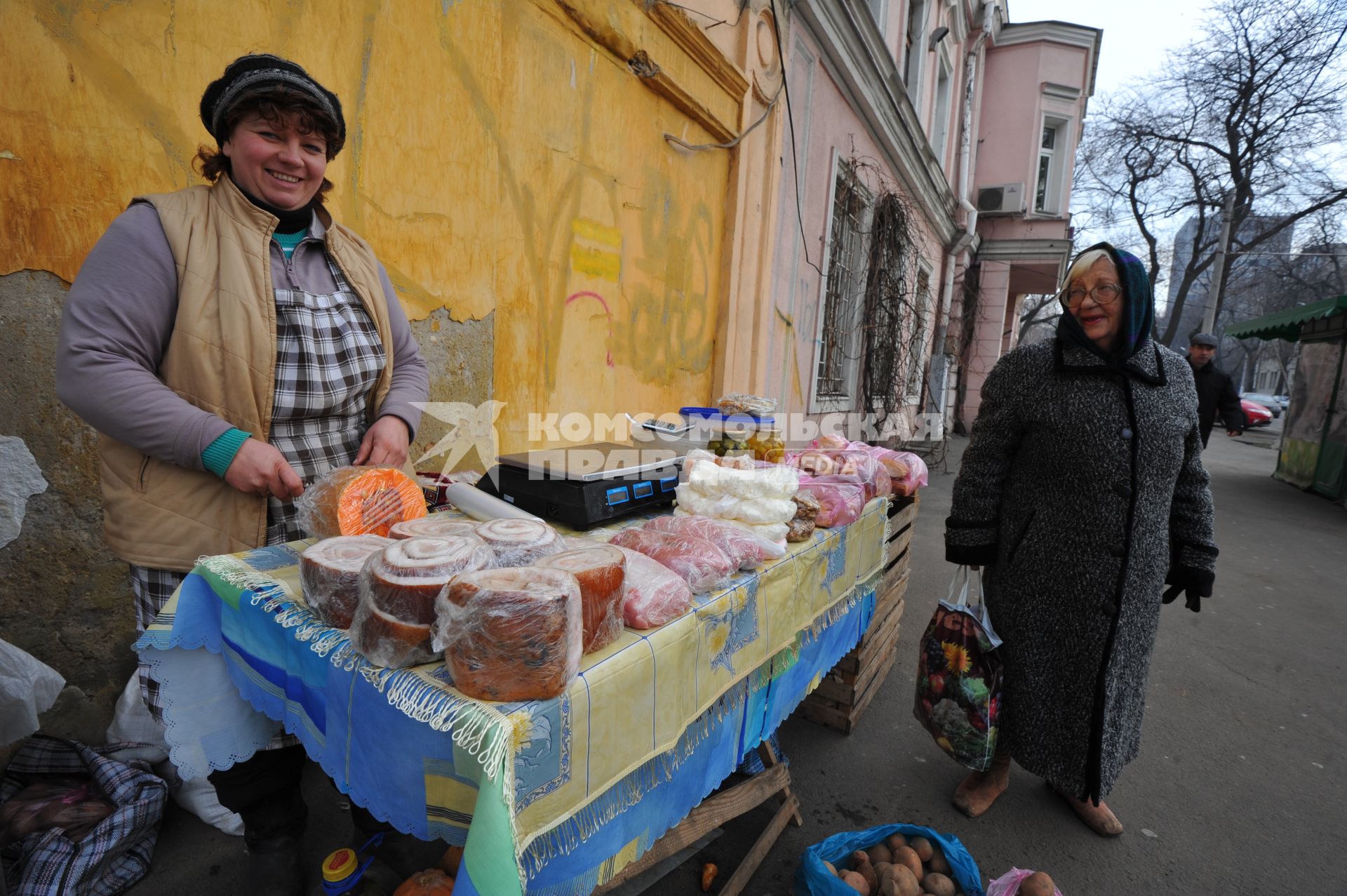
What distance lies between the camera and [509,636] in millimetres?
893

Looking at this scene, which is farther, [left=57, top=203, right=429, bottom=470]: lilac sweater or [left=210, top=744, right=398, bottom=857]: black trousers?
[left=210, top=744, right=398, bottom=857]: black trousers

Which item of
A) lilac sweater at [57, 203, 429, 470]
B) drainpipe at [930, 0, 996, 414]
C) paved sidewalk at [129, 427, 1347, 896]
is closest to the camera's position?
lilac sweater at [57, 203, 429, 470]

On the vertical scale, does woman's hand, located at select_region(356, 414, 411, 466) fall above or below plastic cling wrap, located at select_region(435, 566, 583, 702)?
above

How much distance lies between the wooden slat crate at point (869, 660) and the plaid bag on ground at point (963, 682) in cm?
40

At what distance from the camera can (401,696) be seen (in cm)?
95

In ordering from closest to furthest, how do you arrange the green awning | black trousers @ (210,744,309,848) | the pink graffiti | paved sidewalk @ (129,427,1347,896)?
1. black trousers @ (210,744,309,848)
2. paved sidewalk @ (129,427,1347,896)
3. the pink graffiti
4. the green awning

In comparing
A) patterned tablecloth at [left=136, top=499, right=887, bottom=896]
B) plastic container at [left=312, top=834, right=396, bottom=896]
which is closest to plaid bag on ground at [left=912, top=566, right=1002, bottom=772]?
patterned tablecloth at [left=136, top=499, right=887, bottom=896]

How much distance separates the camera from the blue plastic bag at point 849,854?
1707mm

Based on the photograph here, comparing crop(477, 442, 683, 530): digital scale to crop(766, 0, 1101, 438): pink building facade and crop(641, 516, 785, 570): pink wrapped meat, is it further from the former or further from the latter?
crop(766, 0, 1101, 438): pink building facade

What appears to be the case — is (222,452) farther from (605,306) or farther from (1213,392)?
(1213,392)

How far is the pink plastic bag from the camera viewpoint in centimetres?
171

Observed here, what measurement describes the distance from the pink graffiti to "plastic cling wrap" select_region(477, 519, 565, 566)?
2.51 meters

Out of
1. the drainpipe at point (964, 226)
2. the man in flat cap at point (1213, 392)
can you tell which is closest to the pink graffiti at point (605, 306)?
the man in flat cap at point (1213, 392)

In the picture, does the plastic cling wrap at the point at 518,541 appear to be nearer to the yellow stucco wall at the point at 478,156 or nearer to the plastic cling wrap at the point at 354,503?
the plastic cling wrap at the point at 354,503
